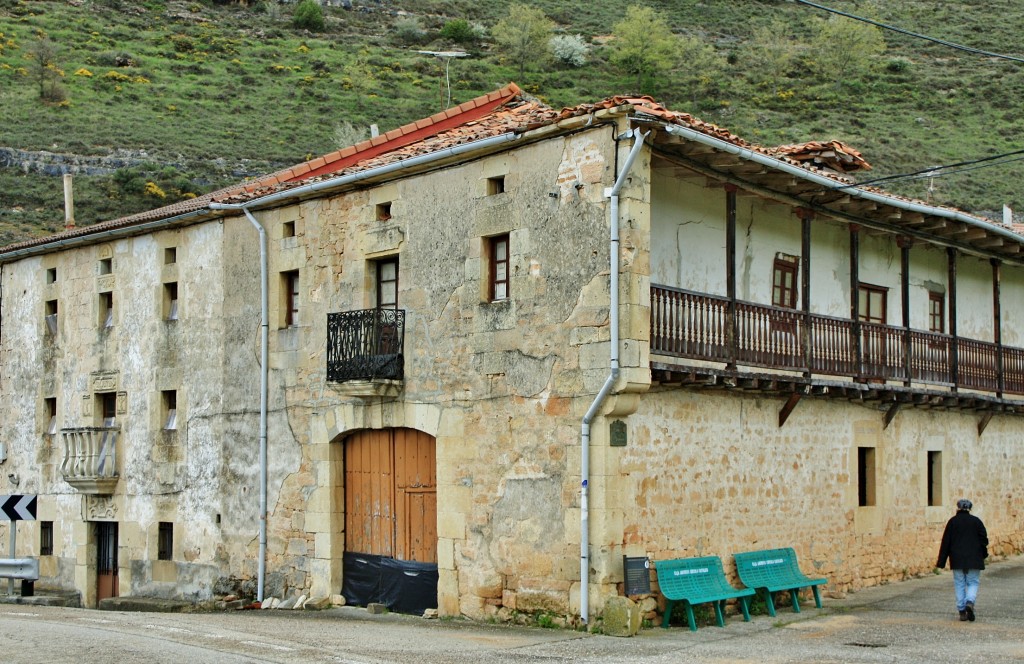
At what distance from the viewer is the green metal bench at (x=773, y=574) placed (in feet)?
48.8

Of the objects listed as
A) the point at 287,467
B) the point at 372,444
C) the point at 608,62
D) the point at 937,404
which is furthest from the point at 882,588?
the point at 608,62

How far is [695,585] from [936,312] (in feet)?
28.8

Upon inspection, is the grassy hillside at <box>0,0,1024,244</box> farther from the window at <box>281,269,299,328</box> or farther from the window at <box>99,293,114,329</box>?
the window at <box>281,269,299,328</box>

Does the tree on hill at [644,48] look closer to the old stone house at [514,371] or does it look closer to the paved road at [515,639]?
the old stone house at [514,371]

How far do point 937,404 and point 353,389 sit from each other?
9356 mm

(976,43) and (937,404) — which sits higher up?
(976,43)

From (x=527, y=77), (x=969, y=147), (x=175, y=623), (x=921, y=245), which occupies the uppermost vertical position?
(x=527, y=77)

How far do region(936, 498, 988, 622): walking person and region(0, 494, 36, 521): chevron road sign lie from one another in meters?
13.5

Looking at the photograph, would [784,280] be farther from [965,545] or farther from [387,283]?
[387,283]

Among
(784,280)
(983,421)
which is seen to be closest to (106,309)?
(784,280)

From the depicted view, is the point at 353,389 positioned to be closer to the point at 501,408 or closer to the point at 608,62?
the point at 501,408

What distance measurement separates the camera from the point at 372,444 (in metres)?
16.9

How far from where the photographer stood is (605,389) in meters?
13.5

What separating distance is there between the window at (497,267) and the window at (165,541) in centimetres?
769
